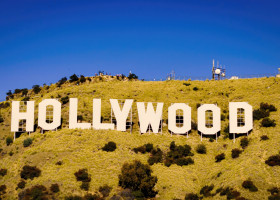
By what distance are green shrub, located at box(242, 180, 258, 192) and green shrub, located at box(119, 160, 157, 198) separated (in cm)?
1237

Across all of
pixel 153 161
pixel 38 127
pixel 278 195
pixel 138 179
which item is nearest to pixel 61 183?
pixel 138 179

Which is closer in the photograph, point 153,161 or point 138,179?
point 138,179

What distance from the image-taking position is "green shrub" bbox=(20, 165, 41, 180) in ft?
182

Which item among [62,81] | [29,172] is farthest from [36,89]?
[29,172]

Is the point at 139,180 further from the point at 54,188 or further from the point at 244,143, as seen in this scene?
the point at 244,143

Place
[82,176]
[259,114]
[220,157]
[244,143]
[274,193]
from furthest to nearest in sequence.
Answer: [259,114]
[244,143]
[220,157]
[82,176]
[274,193]

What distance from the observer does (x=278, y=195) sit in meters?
46.5

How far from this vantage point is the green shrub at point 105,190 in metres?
51.7

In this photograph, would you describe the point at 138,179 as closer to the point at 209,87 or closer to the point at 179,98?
the point at 179,98

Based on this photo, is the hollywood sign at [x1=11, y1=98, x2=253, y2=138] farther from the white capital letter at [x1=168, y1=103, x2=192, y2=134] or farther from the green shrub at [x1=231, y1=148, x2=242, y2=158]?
the green shrub at [x1=231, y1=148, x2=242, y2=158]

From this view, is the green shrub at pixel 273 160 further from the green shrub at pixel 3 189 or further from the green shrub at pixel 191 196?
the green shrub at pixel 3 189

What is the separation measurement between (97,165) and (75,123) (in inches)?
535

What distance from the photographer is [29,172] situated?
184ft

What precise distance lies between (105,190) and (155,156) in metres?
12.5
